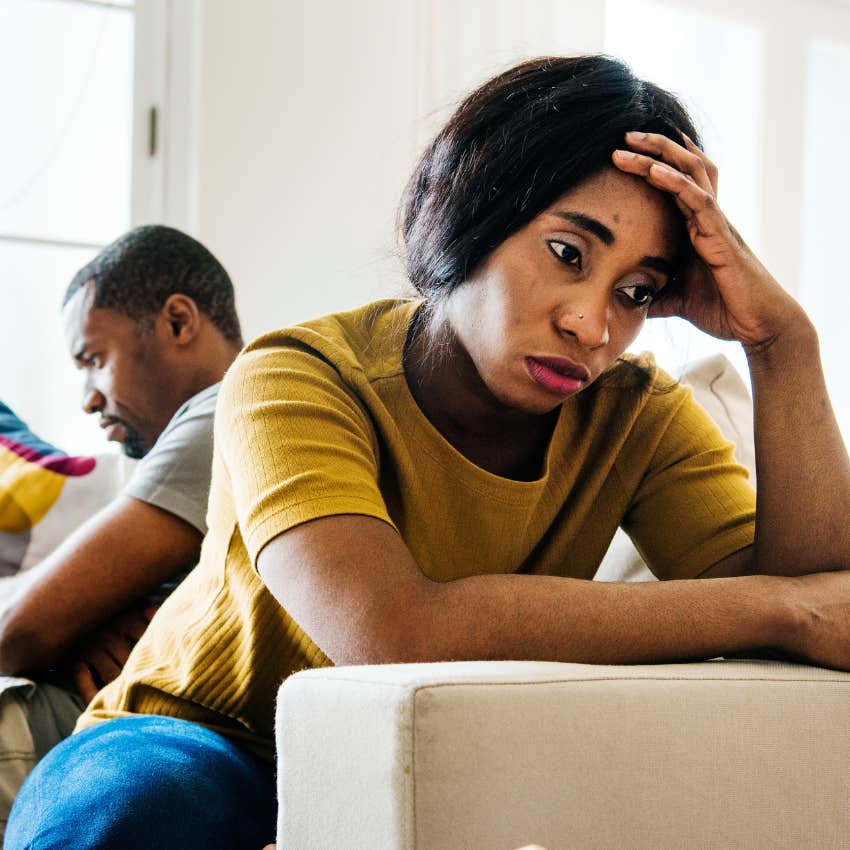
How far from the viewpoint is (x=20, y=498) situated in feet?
6.46

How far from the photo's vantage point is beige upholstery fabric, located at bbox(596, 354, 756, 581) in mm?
1462

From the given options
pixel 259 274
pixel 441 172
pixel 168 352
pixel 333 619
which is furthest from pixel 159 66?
pixel 333 619

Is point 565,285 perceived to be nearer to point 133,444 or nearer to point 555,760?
point 555,760

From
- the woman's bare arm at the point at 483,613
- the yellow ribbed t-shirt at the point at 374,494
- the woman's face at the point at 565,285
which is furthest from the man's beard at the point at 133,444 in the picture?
the woman's bare arm at the point at 483,613

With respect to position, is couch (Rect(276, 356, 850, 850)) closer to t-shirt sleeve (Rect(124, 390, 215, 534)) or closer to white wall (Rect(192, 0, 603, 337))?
t-shirt sleeve (Rect(124, 390, 215, 534))

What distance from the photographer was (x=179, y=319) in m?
2.02

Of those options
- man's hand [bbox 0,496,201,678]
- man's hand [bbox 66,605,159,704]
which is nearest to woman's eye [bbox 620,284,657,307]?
man's hand [bbox 0,496,201,678]

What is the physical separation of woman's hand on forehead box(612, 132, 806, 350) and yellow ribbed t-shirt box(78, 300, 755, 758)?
11 cm

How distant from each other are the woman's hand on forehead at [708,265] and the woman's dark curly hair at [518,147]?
36mm

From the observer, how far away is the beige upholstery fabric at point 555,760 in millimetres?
683

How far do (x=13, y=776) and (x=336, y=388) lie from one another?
2.39ft

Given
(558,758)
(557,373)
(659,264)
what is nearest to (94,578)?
(557,373)

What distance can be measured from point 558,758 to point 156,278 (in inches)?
59.3

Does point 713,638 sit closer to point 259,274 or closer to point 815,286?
point 259,274
